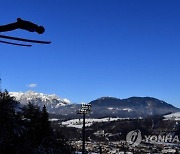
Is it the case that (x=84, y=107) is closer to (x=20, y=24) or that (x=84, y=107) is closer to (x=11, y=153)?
(x=11, y=153)

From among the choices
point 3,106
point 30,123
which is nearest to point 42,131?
point 30,123

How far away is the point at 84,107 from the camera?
87.0m

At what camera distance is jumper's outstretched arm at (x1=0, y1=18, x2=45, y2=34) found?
627 cm

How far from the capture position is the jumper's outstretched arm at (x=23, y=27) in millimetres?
6273

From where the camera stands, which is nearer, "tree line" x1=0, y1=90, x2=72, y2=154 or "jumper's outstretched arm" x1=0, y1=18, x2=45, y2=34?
"jumper's outstretched arm" x1=0, y1=18, x2=45, y2=34

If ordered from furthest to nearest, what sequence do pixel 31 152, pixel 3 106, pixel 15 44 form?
1. pixel 3 106
2. pixel 31 152
3. pixel 15 44

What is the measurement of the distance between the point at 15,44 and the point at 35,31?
0.98 m

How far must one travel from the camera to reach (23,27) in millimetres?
6309

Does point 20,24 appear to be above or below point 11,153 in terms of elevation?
above

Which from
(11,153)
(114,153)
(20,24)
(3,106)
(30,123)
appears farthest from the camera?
(114,153)

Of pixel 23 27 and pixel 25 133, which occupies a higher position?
pixel 23 27

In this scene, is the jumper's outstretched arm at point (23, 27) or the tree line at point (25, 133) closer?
the jumper's outstretched arm at point (23, 27)

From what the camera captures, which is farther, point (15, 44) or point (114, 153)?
point (114, 153)

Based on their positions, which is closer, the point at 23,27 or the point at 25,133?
the point at 23,27
